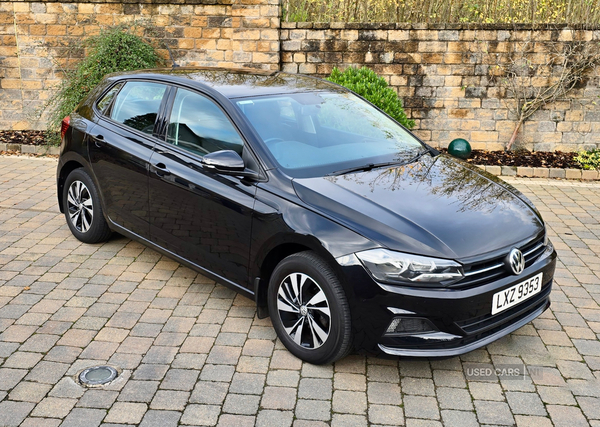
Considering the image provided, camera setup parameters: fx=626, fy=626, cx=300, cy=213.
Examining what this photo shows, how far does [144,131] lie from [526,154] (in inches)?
289

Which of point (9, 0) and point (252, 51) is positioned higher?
point (9, 0)

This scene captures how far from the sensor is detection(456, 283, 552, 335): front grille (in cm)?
364

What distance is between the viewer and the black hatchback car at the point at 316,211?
11.9 feet

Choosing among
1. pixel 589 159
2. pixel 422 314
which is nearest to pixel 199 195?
pixel 422 314

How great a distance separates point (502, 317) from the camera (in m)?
3.81

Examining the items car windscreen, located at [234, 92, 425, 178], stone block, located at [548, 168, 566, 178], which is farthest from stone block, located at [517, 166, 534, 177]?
car windscreen, located at [234, 92, 425, 178]

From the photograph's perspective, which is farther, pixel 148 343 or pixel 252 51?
pixel 252 51

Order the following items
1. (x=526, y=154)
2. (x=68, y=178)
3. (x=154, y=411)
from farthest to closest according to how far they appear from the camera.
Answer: (x=526, y=154), (x=68, y=178), (x=154, y=411)

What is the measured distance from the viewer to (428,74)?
10.6m

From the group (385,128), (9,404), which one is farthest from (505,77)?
(9,404)

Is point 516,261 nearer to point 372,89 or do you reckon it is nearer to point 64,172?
point 64,172

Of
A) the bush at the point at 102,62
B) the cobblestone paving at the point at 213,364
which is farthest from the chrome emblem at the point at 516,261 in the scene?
the bush at the point at 102,62

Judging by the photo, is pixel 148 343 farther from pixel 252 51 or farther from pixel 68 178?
pixel 252 51

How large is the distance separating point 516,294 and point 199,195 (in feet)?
7.40
